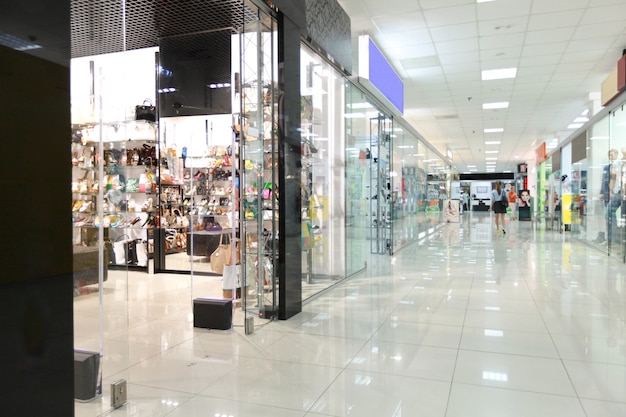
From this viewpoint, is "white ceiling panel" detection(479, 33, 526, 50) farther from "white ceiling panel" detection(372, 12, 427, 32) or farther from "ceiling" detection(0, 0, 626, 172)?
"white ceiling panel" detection(372, 12, 427, 32)

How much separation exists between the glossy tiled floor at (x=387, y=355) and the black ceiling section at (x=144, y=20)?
3.10 metres

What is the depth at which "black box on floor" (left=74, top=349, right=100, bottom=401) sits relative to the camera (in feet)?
7.85

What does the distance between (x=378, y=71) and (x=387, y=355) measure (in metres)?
4.99

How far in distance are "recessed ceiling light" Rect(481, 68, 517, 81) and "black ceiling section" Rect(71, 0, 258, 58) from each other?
215 inches

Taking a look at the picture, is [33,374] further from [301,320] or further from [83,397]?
[301,320]

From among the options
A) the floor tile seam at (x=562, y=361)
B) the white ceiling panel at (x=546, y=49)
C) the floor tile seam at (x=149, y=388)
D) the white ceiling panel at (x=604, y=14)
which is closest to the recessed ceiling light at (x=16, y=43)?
the floor tile seam at (x=149, y=388)

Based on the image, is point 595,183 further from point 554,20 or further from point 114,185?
point 114,185

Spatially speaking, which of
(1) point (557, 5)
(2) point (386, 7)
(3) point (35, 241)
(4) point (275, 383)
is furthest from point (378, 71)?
(3) point (35, 241)

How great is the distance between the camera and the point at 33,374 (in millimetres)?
1369

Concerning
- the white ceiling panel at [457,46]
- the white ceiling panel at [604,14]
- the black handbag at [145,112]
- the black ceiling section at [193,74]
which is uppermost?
the white ceiling panel at [457,46]

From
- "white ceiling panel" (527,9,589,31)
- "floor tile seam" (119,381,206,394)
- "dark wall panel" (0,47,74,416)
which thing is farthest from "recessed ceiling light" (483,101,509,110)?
"dark wall panel" (0,47,74,416)

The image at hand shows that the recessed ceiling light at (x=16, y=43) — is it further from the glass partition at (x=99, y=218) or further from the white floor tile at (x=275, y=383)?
the white floor tile at (x=275, y=383)

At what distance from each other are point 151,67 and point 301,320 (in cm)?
506

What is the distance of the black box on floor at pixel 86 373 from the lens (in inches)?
94.2
